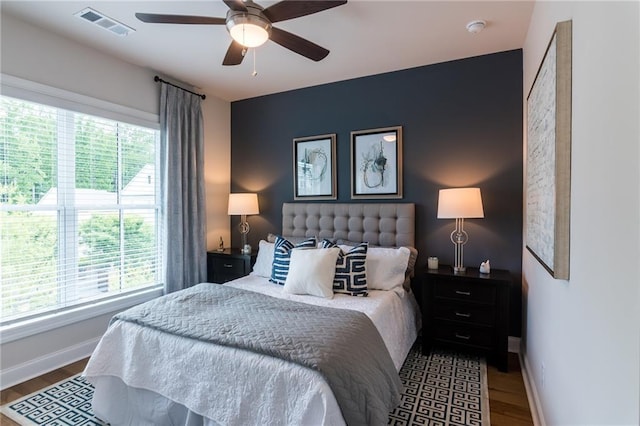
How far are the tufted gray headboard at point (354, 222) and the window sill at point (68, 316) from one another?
174 cm

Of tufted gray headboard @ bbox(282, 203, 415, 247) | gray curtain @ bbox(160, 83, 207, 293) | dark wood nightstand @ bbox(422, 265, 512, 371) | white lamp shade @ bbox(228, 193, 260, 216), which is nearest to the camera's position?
dark wood nightstand @ bbox(422, 265, 512, 371)

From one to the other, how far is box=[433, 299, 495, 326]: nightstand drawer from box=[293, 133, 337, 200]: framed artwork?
5.53ft

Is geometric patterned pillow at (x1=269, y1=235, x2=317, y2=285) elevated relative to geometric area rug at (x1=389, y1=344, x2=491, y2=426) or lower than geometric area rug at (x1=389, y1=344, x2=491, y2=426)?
elevated

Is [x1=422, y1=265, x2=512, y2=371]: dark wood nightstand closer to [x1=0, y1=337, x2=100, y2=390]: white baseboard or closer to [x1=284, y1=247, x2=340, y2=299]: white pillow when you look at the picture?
Answer: [x1=284, y1=247, x2=340, y2=299]: white pillow

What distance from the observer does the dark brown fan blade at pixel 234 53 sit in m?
2.38

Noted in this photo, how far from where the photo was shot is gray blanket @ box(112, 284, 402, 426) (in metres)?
1.58

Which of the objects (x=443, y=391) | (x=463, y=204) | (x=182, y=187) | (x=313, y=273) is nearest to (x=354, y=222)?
(x=313, y=273)

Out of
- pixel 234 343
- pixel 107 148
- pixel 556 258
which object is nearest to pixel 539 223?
pixel 556 258

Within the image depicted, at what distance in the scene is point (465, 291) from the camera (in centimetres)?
285

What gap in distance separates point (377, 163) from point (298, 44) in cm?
167

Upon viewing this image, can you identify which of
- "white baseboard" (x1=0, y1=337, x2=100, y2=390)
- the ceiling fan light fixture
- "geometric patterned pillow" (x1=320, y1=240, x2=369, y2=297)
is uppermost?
the ceiling fan light fixture

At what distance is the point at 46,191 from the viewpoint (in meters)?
2.80

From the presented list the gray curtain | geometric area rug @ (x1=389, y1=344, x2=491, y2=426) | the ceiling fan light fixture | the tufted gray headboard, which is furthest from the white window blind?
geometric area rug @ (x1=389, y1=344, x2=491, y2=426)

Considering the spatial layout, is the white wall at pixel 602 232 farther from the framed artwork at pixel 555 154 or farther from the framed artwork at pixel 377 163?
the framed artwork at pixel 377 163
